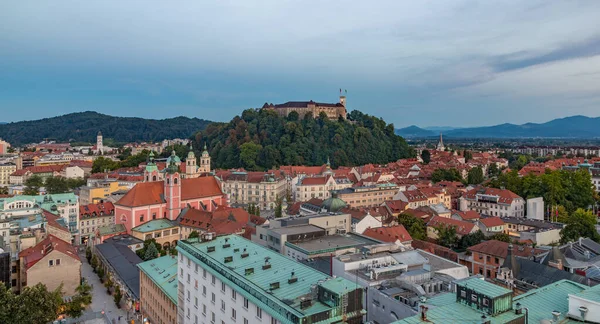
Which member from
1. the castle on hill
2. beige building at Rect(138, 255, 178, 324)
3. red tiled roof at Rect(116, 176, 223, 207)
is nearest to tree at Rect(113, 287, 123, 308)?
beige building at Rect(138, 255, 178, 324)

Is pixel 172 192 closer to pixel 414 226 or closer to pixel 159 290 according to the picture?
pixel 159 290

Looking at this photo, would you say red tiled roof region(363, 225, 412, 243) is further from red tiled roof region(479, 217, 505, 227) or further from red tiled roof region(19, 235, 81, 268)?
red tiled roof region(19, 235, 81, 268)

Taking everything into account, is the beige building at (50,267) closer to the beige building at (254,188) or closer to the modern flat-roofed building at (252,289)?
the modern flat-roofed building at (252,289)

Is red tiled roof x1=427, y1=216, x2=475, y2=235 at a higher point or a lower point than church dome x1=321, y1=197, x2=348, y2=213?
lower

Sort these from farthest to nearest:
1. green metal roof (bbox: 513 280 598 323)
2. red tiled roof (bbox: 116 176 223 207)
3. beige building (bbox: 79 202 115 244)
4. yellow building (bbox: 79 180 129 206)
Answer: yellow building (bbox: 79 180 129 206)
beige building (bbox: 79 202 115 244)
red tiled roof (bbox: 116 176 223 207)
green metal roof (bbox: 513 280 598 323)

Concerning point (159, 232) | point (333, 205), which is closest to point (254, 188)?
point (159, 232)
